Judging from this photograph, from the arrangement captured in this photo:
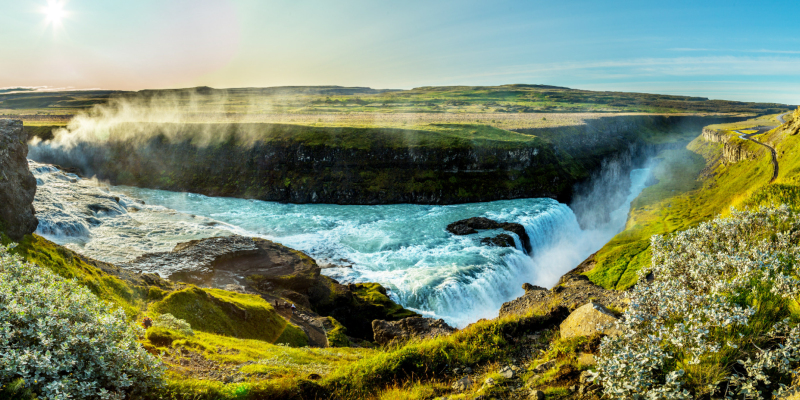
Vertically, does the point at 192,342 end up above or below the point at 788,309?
below

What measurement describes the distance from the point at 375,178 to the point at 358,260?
91.9 feet

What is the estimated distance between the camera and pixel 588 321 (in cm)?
1025

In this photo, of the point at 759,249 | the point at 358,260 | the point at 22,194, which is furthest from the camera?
the point at 358,260

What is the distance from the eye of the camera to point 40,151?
242ft

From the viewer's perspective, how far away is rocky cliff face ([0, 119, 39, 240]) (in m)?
13.4

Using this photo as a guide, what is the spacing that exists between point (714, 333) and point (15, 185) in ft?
73.3

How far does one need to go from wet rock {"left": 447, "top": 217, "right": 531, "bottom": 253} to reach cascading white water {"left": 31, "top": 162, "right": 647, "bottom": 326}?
127 cm

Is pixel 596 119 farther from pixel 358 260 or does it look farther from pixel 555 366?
pixel 555 366

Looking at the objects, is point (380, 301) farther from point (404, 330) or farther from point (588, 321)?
point (588, 321)

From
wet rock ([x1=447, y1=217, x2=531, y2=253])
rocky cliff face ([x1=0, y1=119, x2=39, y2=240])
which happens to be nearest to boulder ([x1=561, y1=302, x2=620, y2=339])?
rocky cliff face ([x1=0, y1=119, x2=39, y2=240])

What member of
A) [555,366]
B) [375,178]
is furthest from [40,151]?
[555,366]

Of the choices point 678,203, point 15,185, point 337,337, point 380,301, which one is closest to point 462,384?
point 337,337

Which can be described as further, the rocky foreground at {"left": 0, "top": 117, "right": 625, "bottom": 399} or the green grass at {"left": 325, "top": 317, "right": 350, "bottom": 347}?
the green grass at {"left": 325, "top": 317, "right": 350, "bottom": 347}

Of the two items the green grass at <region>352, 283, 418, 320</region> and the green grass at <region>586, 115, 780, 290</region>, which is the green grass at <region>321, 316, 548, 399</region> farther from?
the green grass at <region>586, 115, 780, 290</region>
